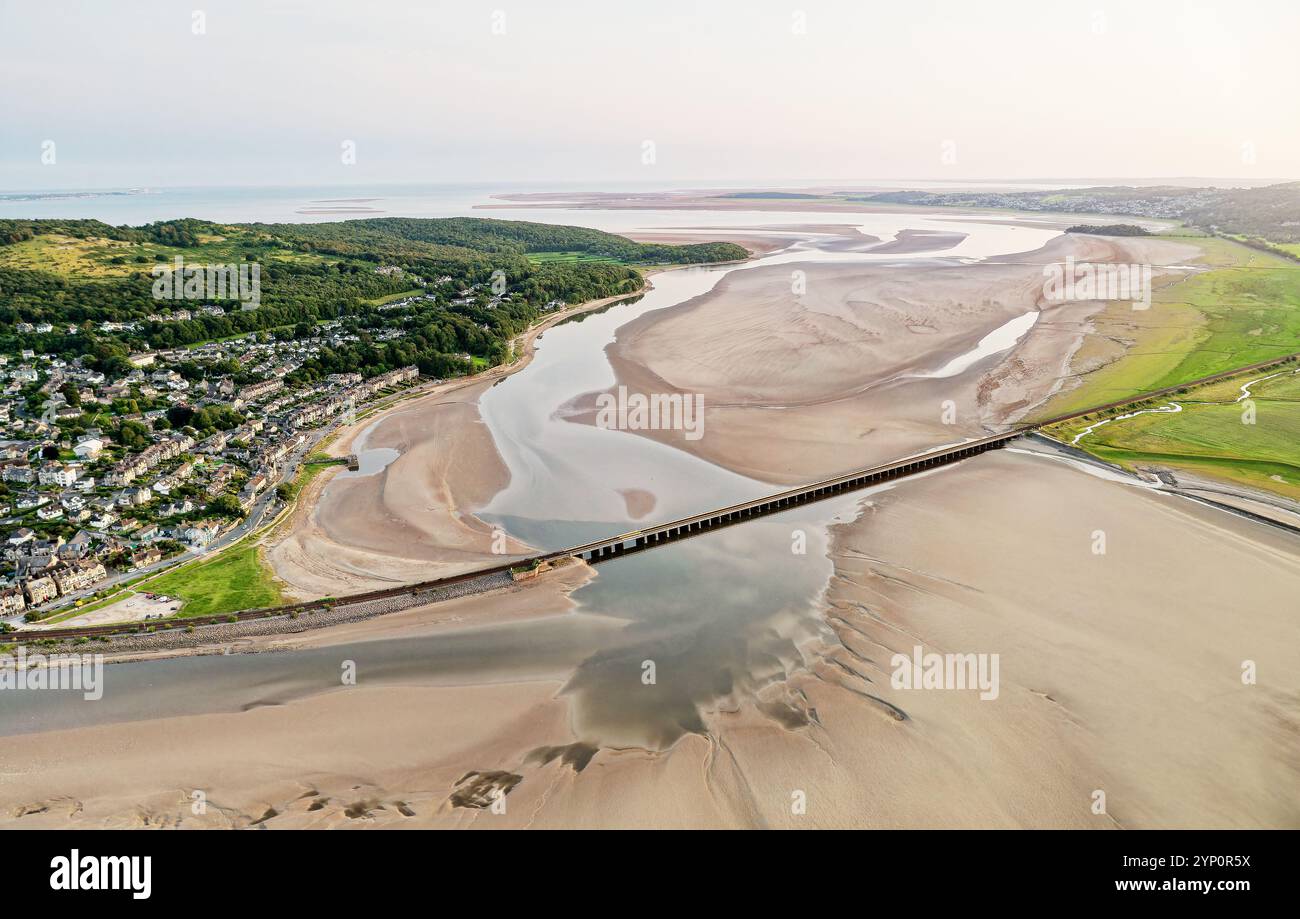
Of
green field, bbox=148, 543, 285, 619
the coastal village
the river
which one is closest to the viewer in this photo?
the river

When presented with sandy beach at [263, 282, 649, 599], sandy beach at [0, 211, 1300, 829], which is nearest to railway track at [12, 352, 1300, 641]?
sandy beach at [263, 282, 649, 599]

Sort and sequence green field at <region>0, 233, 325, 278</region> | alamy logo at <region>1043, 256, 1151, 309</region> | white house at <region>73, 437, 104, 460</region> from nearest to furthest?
1. white house at <region>73, 437, 104, 460</region>
2. green field at <region>0, 233, 325, 278</region>
3. alamy logo at <region>1043, 256, 1151, 309</region>

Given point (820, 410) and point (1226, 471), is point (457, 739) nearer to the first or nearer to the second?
point (820, 410)

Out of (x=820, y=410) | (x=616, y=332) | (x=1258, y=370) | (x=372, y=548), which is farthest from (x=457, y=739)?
(x=1258, y=370)

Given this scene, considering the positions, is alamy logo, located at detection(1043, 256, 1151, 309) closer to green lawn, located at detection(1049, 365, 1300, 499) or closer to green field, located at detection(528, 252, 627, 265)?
green lawn, located at detection(1049, 365, 1300, 499)

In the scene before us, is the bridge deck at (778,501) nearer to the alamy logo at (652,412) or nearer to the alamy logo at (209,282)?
the alamy logo at (652,412)

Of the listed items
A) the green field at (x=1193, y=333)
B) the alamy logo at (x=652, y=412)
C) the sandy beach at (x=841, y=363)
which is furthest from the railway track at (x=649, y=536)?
the alamy logo at (x=652, y=412)
